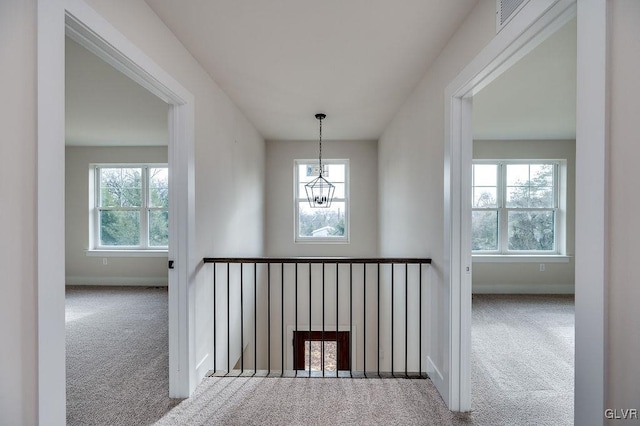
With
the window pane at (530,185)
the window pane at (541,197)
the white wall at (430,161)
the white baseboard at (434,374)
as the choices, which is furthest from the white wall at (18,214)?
the window pane at (541,197)

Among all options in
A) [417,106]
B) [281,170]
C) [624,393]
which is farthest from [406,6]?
[281,170]

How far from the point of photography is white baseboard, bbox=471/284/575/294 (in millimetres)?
5449

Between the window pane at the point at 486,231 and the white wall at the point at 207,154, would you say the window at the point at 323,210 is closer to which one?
the white wall at the point at 207,154

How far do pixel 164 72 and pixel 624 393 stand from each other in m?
2.54

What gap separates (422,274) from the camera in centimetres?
292

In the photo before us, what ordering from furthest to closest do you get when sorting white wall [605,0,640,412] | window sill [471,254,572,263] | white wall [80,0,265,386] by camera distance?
1. window sill [471,254,572,263]
2. white wall [80,0,265,386]
3. white wall [605,0,640,412]

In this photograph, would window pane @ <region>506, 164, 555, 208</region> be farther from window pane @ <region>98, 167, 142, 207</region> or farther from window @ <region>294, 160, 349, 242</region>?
window pane @ <region>98, 167, 142, 207</region>

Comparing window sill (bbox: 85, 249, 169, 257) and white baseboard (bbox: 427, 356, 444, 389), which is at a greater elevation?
window sill (bbox: 85, 249, 169, 257)

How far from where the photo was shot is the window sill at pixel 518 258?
544cm

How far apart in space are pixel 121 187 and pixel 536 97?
657 centimetres

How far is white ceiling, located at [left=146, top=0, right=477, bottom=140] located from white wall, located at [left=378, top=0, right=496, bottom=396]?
13 centimetres

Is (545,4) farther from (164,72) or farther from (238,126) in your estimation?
(238,126)

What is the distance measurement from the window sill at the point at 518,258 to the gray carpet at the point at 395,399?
2.38m

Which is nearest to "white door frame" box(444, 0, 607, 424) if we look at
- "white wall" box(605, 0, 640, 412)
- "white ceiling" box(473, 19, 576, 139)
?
"white wall" box(605, 0, 640, 412)
